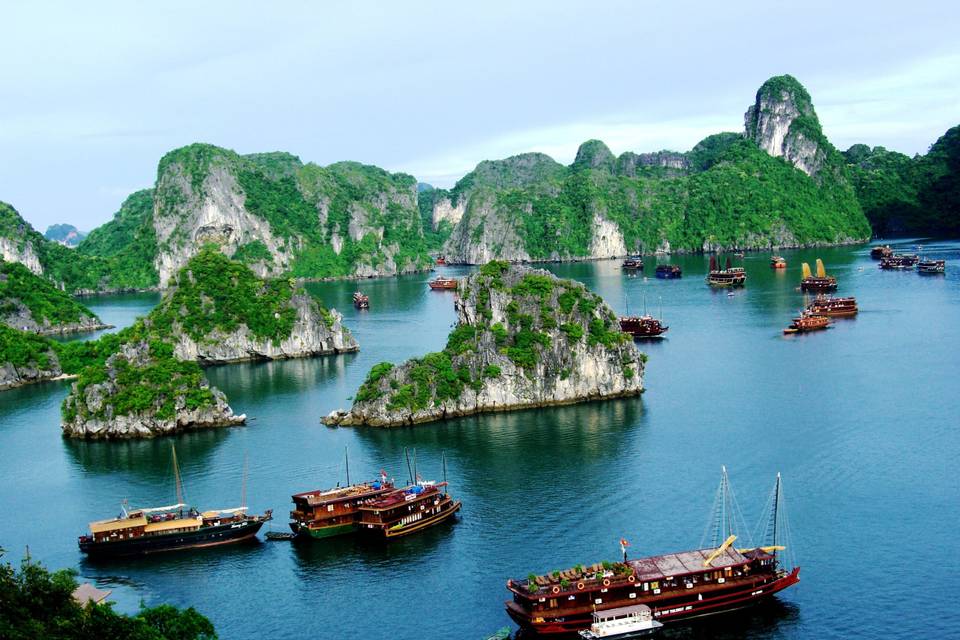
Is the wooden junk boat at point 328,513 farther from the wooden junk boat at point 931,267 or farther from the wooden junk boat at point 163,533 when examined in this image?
the wooden junk boat at point 931,267

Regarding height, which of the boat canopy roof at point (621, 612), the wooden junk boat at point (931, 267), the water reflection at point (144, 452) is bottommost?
the boat canopy roof at point (621, 612)

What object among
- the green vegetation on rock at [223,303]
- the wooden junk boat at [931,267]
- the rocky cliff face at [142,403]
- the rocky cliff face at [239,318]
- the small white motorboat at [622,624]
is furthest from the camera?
the wooden junk boat at [931,267]

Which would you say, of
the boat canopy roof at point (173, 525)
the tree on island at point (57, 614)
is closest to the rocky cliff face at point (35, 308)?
the boat canopy roof at point (173, 525)

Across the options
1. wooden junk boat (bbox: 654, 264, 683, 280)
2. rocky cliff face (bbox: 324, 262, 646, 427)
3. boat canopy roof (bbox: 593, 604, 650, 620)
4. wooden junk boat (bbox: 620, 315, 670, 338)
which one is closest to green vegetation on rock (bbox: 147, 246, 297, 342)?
rocky cliff face (bbox: 324, 262, 646, 427)

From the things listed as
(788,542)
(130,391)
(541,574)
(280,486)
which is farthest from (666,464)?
(130,391)

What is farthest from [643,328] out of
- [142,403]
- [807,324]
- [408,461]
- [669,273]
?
[669,273]

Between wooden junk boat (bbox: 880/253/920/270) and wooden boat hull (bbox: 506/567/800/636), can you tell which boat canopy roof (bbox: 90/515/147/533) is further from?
wooden junk boat (bbox: 880/253/920/270)
